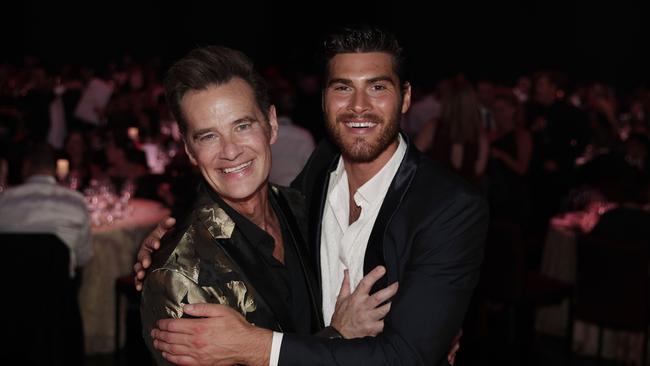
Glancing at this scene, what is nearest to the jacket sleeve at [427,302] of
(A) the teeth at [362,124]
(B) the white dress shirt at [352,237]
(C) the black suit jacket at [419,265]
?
(C) the black suit jacket at [419,265]

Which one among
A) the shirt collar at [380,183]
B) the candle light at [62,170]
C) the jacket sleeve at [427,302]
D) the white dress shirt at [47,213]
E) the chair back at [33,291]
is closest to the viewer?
the jacket sleeve at [427,302]

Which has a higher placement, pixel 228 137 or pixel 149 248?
pixel 228 137

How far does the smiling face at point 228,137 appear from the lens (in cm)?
215

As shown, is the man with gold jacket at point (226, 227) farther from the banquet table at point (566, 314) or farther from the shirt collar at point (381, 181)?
the banquet table at point (566, 314)

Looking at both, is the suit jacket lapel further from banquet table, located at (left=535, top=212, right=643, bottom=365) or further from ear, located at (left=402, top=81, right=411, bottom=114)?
banquet table, located at (left=535, top=212, right=643, bottom=365)

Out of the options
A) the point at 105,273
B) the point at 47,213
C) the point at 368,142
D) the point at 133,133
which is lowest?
the point at 105,273

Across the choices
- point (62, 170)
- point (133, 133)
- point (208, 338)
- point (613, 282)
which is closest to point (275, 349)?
point (208, 338)

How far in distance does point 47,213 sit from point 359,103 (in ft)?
10.1

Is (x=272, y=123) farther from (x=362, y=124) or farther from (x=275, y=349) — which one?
(x=275, y=349)

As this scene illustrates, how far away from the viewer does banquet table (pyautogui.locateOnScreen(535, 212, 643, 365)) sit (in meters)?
5.47

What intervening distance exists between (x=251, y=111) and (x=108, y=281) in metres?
3.60

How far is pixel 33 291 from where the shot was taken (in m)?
4.45

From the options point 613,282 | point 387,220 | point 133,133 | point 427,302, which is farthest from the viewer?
point 133,133

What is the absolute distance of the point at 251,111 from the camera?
7.29ft
